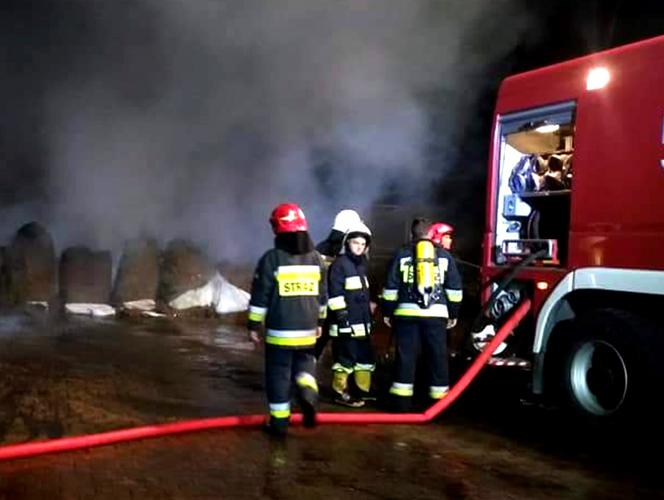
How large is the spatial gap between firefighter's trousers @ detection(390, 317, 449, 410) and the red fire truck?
0.51 metres

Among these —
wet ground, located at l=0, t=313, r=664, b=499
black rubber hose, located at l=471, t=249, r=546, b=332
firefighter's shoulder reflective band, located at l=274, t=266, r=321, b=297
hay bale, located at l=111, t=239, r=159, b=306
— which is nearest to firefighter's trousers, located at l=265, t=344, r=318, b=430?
wet ground, located at l=0, t=313, r=664, b=499

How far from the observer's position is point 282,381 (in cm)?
508

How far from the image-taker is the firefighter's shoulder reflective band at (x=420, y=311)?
18.9 feet

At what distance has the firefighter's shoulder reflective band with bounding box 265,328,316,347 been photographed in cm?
507

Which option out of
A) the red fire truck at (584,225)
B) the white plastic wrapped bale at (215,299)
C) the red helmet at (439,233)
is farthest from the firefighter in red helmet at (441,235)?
the white plastic wrapped bale at (215,299)

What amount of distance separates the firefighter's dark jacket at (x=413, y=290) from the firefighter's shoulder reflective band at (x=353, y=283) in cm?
28

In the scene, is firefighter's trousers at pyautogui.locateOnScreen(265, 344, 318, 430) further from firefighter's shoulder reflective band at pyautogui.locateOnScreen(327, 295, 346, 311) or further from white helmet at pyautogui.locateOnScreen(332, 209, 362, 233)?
white helmet at pyautogui.locateOnScreen(332, 209, 362, 233)

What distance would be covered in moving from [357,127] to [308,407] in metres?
6.84

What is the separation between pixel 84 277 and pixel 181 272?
144 cm

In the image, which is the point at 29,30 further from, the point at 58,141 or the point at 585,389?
the point at 585,389

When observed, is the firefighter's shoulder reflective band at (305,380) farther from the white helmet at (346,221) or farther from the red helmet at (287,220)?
the white helmet at (346,221)

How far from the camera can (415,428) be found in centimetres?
548

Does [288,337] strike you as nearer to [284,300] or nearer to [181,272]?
[284,300]

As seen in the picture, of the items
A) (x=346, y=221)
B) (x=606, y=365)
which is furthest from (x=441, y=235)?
(x=606, y=365)
